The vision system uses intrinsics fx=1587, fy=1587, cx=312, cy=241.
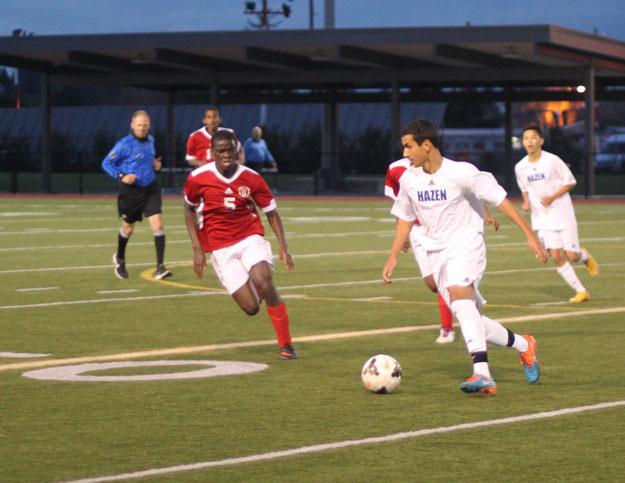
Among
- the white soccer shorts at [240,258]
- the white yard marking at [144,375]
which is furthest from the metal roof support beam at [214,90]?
the white yard marking at [144,375]

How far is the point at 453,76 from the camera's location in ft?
175

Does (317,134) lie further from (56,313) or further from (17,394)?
(17,394)

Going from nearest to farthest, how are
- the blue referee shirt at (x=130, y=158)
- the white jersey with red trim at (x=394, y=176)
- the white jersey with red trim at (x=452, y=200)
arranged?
1. the white jersey with red trim at (x=452, y=200)
2. the white jersey with red trim at (x=394, y=176)
3. the blue referee shirt at (x=130, y=158)

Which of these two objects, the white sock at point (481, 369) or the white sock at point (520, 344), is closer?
the white sock at point (481, 369)

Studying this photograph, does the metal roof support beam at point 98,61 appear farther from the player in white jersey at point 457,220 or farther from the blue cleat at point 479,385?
the blue cleat at point 479,385

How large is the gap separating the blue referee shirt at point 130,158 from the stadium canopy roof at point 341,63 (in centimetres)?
2695

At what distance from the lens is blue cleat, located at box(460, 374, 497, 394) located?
9742 millimetres

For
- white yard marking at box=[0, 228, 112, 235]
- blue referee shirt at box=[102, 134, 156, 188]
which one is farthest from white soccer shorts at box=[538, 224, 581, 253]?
white yard marking at box=[0, 228, 112, 235]


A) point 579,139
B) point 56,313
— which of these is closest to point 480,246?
point 56,313

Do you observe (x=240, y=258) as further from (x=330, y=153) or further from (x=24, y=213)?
(x=330, y=153)

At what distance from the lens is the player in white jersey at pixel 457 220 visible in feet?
33.0

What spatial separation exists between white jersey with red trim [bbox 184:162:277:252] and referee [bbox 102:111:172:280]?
24.9ft

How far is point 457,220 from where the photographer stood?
10.2 metres

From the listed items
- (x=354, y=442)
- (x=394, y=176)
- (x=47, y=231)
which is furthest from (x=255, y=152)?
(x=354, y=442)
